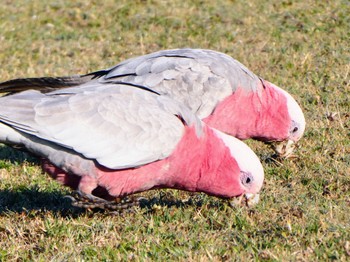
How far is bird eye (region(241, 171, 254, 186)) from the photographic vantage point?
5613 millimetres

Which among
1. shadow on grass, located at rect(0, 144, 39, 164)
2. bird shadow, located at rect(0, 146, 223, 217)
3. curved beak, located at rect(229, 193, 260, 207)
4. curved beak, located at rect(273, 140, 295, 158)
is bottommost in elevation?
shadow on grass, located at rect(0, 144, 39, 164)

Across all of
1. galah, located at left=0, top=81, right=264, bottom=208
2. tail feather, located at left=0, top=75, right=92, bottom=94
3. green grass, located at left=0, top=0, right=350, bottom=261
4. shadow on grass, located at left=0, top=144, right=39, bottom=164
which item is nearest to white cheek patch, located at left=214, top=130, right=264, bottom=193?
galah, located at left=0, top=81, right=264, bottom=208

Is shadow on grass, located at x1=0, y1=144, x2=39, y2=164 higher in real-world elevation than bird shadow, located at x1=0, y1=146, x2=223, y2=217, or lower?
lower

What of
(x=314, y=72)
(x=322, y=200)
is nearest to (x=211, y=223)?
(x=322, y=200)

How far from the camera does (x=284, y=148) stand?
272 inches

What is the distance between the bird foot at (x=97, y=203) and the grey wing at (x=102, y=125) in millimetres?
323

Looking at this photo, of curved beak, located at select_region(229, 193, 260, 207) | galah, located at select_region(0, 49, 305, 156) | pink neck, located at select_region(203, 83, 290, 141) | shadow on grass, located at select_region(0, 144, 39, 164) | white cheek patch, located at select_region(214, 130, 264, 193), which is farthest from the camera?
shadow on grass, located at select_region(0, 144, 39, 164)

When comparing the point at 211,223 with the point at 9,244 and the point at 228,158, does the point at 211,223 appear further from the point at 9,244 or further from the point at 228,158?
the point at 9,244

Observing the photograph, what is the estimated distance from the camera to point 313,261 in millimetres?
4738

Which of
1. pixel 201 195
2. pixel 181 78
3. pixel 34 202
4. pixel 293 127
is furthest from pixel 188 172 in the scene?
pixel 293 127

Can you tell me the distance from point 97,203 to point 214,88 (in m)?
1.58

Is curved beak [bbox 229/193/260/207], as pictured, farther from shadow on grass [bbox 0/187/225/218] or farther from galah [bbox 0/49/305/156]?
galah [bbox 0/49/305/156]

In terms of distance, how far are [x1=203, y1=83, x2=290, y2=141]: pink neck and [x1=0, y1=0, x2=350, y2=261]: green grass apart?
0.28 meters

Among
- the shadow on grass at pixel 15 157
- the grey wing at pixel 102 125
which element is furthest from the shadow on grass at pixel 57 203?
the shadow on grass at pixel 15 157
